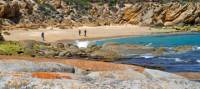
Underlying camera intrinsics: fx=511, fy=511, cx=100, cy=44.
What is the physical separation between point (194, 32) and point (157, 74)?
74.7 m

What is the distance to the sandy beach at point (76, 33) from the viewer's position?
224 ft

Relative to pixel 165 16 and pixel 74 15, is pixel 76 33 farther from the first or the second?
pixel 165 16

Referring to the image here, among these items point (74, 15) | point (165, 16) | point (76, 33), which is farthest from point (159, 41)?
point (74, 15)

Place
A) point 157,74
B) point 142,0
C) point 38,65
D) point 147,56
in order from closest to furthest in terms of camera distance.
→ point 38,65
point 157,74
point 147,56
point 142,0

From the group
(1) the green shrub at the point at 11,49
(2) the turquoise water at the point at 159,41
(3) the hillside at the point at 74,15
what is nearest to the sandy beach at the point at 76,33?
(2) the turquoise water at the point at 159,41

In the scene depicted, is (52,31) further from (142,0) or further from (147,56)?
(142,0)

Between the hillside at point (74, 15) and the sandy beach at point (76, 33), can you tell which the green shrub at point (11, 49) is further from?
the hillside at point (74, 15)

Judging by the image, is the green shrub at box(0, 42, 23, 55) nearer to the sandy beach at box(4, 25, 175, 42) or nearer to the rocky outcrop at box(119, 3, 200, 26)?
the sandy beach at box(4, 25, 175, 42)

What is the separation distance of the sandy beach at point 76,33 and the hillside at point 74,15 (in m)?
5.69

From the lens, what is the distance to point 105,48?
4869 cm

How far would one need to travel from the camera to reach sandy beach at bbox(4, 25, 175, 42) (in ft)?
224

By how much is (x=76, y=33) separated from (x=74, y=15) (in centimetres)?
2975

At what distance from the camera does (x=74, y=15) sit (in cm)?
10556

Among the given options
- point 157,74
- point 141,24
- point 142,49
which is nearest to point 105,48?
point 142,49
